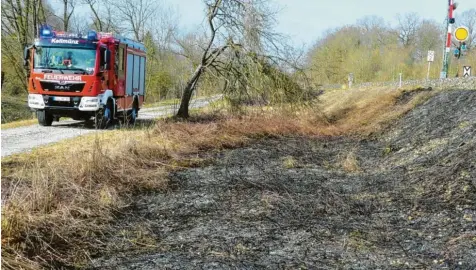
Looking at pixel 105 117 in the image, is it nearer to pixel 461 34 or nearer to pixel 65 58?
pixel 65 58

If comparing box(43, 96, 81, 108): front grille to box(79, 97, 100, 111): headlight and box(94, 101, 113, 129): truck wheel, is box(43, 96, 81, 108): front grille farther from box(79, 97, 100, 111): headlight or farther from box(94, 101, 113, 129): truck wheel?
box(94, 101, 113, 129): truck wheel

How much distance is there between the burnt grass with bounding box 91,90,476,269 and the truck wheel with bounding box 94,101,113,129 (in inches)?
209

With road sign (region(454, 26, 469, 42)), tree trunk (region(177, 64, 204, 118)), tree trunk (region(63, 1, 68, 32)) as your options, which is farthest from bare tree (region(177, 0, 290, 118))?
tree trunk (region(63, 1, 68, 32))

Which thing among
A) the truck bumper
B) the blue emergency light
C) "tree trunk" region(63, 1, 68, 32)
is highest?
"tree trunk" region(63, 1, 68, 32)

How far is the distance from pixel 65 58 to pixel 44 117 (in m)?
2.16

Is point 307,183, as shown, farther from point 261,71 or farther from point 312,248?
point 261,71

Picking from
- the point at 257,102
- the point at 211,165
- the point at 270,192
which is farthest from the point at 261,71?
the point at 270,192

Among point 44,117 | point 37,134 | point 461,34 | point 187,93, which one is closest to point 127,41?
point 187,93

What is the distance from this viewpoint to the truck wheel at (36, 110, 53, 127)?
15.0 m

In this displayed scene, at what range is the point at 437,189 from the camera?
23.0 ft

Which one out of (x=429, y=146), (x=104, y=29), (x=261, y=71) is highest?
(x=104, y=29)

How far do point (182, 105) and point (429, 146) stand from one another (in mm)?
10059

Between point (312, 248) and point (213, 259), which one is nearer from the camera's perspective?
point (213, 259)

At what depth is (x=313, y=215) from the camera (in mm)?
6223
